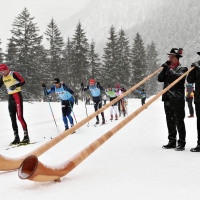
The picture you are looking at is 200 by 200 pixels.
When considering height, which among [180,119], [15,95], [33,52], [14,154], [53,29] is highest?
[53,29]

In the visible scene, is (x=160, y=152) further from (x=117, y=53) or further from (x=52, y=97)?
(x=117, y=53)

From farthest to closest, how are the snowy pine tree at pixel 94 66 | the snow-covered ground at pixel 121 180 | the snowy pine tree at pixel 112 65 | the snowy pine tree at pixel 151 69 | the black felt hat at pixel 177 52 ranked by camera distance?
the snowy pine tree at pixel 151 69, the snowy pine tree at pixel 94 66, the snowy pine tree at pixel 112 65, the black felt hat at pixel 177 52, the snow-covered ground at pixel 121 180

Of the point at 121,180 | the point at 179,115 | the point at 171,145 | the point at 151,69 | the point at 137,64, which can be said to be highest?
the point at 151,69

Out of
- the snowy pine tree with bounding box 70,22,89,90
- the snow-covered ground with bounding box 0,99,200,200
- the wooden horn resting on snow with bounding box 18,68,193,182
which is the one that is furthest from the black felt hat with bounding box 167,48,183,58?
the snowy pine tree with bounding box 70,22,89,90

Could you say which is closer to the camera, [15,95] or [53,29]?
Answer: [15,95]

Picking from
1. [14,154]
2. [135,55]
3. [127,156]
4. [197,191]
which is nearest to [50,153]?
[14,154]

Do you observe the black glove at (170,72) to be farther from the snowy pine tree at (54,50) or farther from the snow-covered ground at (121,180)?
the snowy pine tree at (54,50)

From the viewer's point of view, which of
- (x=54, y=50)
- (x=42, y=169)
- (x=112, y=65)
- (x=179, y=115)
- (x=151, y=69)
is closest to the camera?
(x=42, y=169)

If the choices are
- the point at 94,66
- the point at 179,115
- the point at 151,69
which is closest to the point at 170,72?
the point at 179,115

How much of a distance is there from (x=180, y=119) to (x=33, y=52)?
135 feet

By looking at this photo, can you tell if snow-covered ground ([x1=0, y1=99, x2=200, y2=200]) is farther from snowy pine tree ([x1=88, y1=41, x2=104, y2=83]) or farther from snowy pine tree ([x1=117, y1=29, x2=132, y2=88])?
snowy pine tree ([x1=88, y1=41, x2=104, y2=83])

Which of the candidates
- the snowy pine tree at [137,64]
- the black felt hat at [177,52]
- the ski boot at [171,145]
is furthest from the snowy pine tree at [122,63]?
the ski boot at [171,145]

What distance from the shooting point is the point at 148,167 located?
13.3ft

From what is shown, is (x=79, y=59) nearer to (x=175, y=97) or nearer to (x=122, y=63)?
(x=122, y=63)
